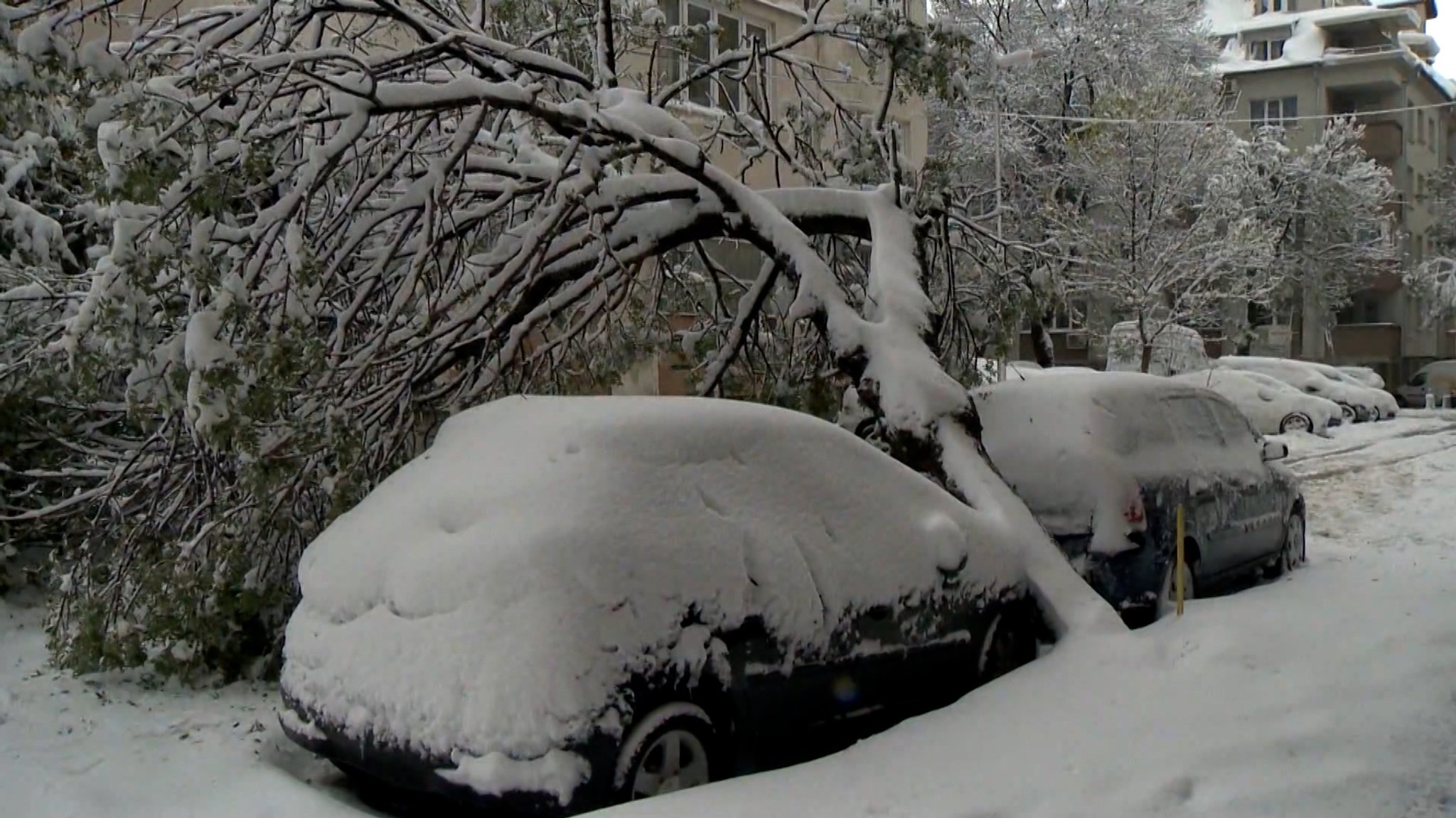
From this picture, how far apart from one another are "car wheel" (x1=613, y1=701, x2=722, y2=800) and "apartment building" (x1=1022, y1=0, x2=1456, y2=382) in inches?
1452

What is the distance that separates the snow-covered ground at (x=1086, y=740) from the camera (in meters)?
4.25

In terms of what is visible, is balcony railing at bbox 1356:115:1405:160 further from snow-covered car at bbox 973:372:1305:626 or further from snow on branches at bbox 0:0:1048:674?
snow on branches at bbox 0:0:1048:674

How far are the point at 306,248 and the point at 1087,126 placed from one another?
73.1 feet

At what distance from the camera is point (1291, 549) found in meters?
10.1

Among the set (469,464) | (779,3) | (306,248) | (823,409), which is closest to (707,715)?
(469,464)

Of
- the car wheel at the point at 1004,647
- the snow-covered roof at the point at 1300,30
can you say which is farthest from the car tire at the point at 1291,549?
the snow-covered roof at the point at 1300,30

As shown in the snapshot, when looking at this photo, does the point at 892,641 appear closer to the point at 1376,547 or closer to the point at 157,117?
the point at 157,117

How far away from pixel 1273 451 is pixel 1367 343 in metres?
39.2

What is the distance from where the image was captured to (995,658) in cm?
589

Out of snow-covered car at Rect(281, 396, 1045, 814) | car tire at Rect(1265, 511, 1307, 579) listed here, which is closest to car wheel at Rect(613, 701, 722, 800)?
snow-covered car at Rect(281, 396, 1045, 814)

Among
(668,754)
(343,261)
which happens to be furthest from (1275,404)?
(668,754)

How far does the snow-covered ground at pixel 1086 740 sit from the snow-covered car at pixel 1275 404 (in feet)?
57.0

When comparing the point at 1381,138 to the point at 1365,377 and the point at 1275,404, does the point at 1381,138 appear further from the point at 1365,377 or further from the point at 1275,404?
the point at 1275,404

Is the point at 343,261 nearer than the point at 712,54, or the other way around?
the point at 343,261
